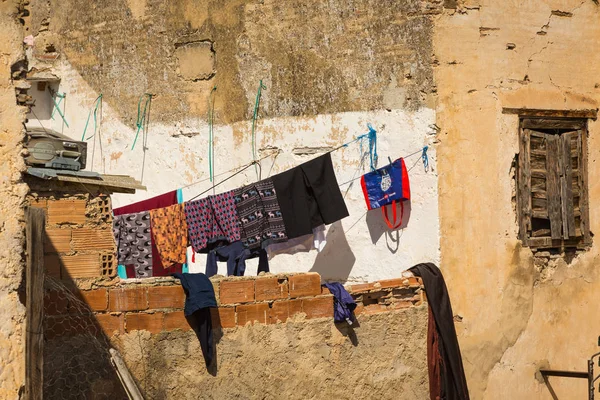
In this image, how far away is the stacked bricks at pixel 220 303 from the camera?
6719 mm

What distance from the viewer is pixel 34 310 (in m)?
5.57

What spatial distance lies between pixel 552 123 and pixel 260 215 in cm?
343

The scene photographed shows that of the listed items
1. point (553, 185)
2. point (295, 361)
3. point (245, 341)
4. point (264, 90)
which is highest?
point (264, 90)

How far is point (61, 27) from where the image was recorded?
1154 cm

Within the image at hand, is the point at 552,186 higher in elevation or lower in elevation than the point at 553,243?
higher

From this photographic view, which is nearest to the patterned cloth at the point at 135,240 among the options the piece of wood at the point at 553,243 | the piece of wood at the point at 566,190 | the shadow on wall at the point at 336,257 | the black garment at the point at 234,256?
the black garment at the point at 234,256

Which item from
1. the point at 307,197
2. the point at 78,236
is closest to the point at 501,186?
the point at 307,197

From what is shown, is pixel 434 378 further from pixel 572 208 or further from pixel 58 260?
pixel 58 260

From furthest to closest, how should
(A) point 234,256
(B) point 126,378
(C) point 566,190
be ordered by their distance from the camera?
(C) point 566,190 < (A) point 234,256 < (B) point 126,378

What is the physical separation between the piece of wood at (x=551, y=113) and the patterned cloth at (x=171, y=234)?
356 cm

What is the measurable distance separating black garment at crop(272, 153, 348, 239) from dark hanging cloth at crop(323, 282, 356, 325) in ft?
4.11

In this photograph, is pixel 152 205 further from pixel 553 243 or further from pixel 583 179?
pixel 583 179

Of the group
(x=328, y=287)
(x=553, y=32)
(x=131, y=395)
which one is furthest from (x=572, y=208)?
(x=131, y=395)

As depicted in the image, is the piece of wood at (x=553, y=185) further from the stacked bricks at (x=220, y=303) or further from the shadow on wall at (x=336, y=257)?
the stacked bricks at (x=220, y=303)
